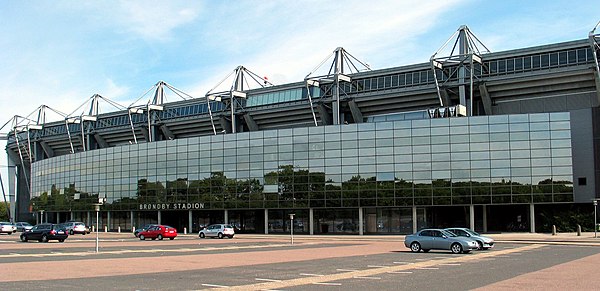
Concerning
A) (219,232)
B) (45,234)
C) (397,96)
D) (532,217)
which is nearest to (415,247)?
(45,234)

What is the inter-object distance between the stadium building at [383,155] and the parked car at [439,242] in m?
28.9

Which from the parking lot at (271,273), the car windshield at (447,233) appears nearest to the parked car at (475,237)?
the car windshield at (447,233)

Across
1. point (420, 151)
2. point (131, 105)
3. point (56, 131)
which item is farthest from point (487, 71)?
point (56, 131)

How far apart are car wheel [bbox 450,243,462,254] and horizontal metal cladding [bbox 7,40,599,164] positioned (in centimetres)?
4567

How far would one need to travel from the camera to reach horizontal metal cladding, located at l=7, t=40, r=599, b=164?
73312 millimetres

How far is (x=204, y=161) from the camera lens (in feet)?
269

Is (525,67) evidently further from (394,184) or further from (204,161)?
(204,161)

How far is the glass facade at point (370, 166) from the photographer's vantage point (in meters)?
66.2

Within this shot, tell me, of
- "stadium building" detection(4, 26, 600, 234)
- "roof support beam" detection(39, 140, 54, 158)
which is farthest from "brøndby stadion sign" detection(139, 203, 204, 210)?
"roof support beam" detection(39, 140, 54, 158)

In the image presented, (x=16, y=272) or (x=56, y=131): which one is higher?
(x=56, y=131)

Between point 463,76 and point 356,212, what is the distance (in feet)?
68.7

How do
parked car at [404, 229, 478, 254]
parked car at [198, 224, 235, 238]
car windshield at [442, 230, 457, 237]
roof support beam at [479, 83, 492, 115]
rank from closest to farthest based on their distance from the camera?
parked car at [404, 229, 478, 254] < car windshield at [442, 230, 457, 237] < parked car at [198, 224, 235, 238] < roof support beam at [479, 83, 492, 115]

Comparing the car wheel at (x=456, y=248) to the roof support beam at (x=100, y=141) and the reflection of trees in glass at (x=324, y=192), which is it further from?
the roof support beam at (x=100, y=141)

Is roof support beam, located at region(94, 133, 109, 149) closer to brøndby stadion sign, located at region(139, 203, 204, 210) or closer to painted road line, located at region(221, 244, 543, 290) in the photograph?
brøndby stadion sign, located at region(139, 203, 204, 210)
